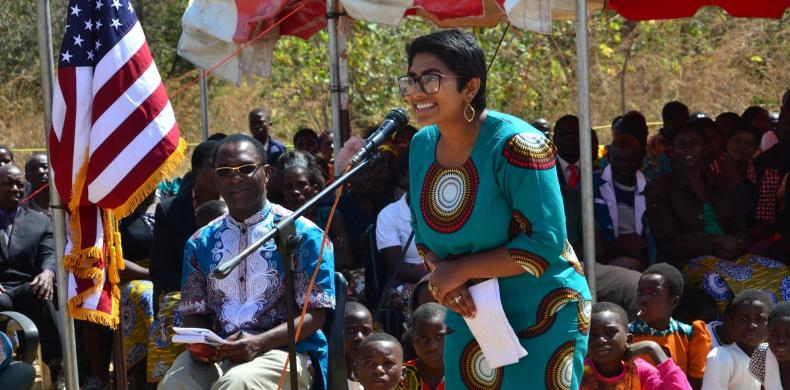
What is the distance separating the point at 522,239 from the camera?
12.1 feet

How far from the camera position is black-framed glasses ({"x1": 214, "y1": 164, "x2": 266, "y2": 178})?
512cm

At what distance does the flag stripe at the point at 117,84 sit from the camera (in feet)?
18.0

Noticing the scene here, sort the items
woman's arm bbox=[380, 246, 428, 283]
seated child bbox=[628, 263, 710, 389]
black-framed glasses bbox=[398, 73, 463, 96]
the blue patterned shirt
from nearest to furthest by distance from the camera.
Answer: black-framed glasses bbox=[398, 73, 463, 96] < the blue patterned shirt < seated child bbox=[628, 263, 710, 389] < woman's arm bbox=[380, 246, 428, 283]

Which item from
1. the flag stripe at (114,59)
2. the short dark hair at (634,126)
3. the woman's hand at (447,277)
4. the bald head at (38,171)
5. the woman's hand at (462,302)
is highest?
the flag stripe at (114,59)

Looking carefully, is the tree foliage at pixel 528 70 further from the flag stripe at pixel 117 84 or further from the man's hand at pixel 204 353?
the man's hand at pixel 204 353

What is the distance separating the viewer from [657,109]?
1930cm

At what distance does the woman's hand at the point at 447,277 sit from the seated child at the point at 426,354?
2.03 metres

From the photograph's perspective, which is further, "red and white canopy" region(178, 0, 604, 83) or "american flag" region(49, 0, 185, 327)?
"red and white canopy" region(178, 0, 604, 83)

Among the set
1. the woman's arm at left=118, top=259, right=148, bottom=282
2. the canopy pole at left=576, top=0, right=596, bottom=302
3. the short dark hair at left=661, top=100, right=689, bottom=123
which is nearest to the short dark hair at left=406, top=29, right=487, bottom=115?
the canopy pole at left=576, top=0, right=596, bottom=302

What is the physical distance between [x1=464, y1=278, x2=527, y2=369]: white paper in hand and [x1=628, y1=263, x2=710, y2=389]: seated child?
264cm

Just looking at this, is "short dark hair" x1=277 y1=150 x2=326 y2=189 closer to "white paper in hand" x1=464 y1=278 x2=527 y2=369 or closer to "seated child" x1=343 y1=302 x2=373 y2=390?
"seated child" x1=343 y1=302 x2=373 y2=390

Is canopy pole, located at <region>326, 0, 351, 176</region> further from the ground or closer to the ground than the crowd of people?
further from the ground

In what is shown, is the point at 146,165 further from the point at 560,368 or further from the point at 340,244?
the point at 560,368

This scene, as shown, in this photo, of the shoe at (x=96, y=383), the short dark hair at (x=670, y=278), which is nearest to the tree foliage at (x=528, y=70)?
the shoe at (x=96, y=383)
